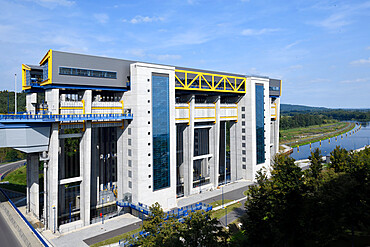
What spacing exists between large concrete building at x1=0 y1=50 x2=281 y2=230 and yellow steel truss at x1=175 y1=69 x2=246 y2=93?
239mm

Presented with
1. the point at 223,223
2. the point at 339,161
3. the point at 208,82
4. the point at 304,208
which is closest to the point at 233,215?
the point at 223,223

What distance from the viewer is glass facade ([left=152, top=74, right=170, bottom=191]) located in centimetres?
4822

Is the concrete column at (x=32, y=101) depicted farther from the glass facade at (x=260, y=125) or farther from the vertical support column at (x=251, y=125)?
the glass facade at (x=260, y=125)

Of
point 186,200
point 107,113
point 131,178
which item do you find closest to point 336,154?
point 186,200

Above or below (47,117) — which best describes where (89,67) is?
above

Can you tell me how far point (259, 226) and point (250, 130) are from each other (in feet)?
127

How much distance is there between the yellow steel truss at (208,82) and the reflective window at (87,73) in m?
14.0

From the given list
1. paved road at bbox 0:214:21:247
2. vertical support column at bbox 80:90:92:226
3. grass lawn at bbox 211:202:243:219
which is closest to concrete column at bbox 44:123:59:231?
vertical support column at bbox 80:90:92:226

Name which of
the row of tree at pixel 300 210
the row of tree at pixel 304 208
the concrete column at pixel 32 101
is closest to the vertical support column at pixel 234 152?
the row of tree at pixel 300 210

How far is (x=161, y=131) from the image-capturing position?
49.2 meters

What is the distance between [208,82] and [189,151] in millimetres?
16949

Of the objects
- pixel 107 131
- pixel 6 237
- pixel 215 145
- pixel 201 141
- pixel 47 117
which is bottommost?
pixel 6 237

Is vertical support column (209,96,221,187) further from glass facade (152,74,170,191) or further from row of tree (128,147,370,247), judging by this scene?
row of tree (128,147,370,247)

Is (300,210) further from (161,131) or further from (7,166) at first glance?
(7,166)
